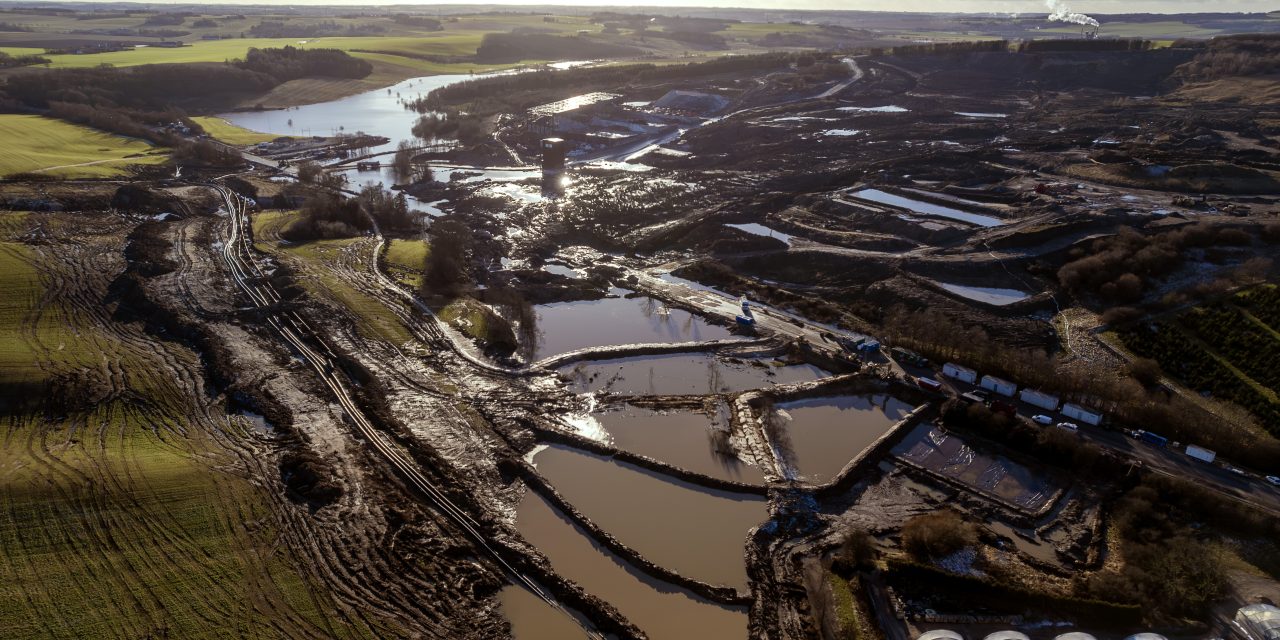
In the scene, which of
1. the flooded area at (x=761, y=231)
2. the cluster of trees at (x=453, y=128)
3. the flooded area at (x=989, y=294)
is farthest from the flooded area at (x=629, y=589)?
the cluster of trees at (x=453, y=128)

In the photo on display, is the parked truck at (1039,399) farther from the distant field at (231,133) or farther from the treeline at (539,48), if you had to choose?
the treeline at (539,48)

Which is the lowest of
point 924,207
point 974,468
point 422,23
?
point 974,468

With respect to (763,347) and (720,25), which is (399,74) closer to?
(763,347)

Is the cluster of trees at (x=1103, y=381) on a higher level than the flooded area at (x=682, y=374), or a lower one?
higher

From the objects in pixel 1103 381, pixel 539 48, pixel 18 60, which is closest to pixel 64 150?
pixel 18 60

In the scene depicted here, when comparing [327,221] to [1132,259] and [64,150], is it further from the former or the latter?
[1132,259]

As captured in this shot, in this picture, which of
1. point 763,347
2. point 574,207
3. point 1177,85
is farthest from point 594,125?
point 1177,85
